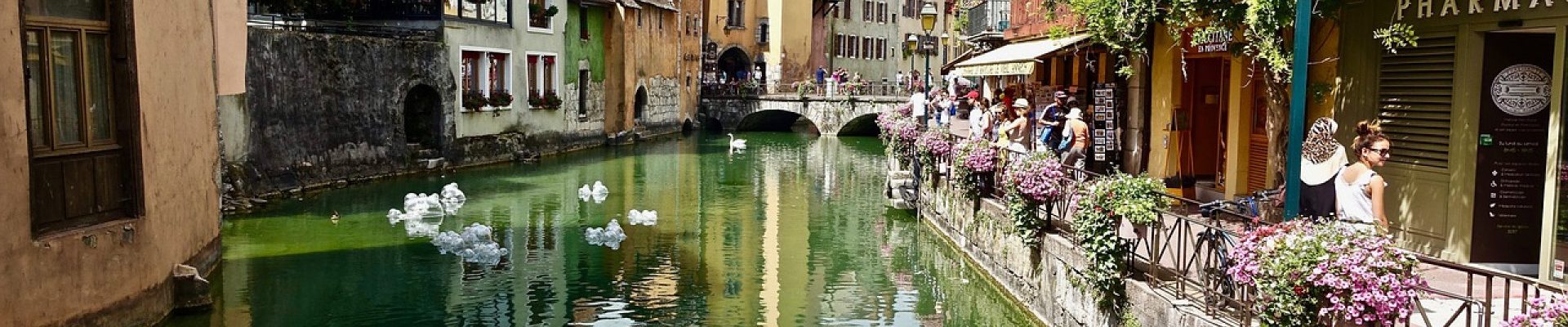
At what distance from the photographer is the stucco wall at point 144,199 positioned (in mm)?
9250

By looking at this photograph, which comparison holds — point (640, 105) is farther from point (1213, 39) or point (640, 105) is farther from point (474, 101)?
point (1213, 39)

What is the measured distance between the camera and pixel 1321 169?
9.49 m

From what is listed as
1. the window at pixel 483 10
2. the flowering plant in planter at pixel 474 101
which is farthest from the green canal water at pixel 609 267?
the window at pixel 483 10

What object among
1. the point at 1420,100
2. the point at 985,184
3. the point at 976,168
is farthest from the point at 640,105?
the point at 1420,100

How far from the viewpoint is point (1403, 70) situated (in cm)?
1127

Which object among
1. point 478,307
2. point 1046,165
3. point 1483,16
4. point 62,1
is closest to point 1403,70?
point 1483,16

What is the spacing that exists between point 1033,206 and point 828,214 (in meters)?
9.98

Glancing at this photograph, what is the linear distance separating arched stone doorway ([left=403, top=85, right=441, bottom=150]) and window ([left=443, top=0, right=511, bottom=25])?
180 centimetres

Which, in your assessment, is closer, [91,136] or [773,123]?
[91,136]

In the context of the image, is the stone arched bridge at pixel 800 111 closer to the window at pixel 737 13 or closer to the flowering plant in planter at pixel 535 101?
the window at pixel 737 13

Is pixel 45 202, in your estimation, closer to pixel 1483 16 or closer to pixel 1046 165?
pixel 1046 165

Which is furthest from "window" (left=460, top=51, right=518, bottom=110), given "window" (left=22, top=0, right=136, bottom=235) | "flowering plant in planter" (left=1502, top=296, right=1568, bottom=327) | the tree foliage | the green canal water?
"flowering plant in planter" (left=1502, top=296, right=1568, bottom=327)

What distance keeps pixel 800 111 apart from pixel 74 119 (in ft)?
138

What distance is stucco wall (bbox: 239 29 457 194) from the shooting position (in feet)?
75.8
